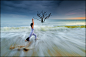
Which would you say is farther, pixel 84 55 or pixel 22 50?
pixel 22 50

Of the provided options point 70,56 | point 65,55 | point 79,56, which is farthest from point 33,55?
point 79,56

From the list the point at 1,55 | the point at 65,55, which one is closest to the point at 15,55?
the point at 1,55

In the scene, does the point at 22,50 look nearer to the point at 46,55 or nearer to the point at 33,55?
the point at 33,55

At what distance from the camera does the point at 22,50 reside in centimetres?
367

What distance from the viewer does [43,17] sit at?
21969 millimetres

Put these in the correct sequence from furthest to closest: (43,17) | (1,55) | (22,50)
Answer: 1. (43,17)
2. (22,50)
3. (1,55)

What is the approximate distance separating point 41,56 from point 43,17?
774 inches

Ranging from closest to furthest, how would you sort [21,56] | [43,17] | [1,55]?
[21,56], [1,55], [43,17]

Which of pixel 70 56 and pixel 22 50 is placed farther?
pixel 22 50

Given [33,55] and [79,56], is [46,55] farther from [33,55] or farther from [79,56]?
[79,56]

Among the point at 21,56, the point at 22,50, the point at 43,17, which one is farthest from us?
the point at 43,17

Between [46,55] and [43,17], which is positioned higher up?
[43,17]

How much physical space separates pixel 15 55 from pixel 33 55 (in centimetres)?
96

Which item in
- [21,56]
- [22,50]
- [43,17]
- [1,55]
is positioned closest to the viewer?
[21,56]
